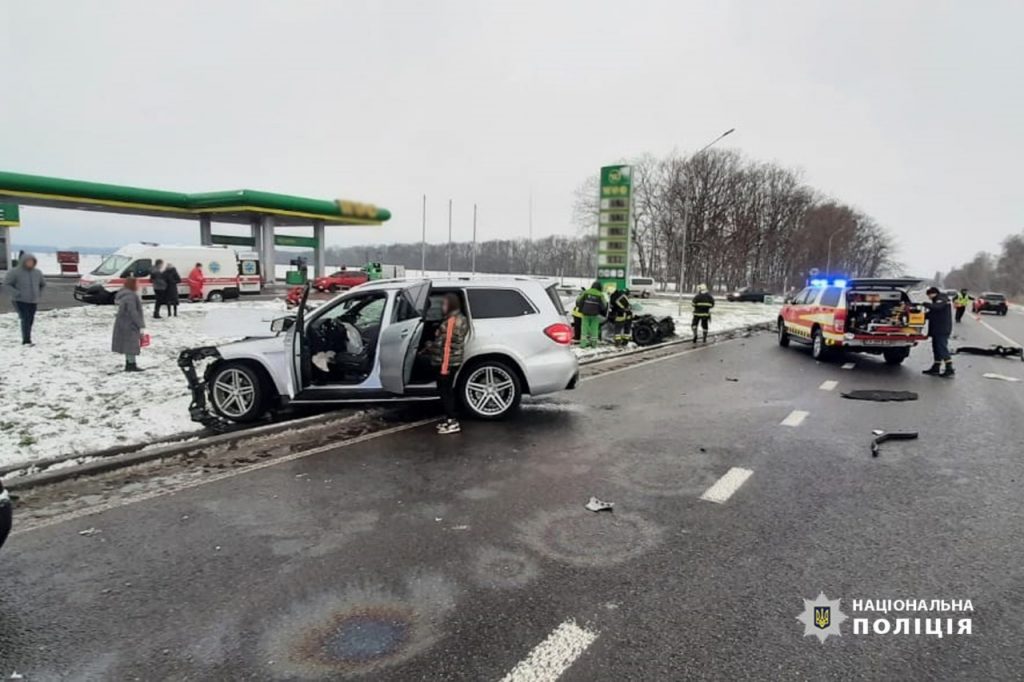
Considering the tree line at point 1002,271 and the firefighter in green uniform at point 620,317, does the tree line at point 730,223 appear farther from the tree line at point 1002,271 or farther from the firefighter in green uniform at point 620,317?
the firefighter in green uniform at point 620,317

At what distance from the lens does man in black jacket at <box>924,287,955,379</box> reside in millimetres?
12031

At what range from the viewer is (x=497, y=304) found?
769cm

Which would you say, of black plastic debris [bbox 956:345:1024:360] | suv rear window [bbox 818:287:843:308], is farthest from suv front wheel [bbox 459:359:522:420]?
black plastic debris [bbox 956:345:1024:360]

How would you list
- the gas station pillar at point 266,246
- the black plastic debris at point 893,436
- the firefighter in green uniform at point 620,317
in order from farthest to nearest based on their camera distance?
1. the gas station pillar at point 266,246
2. the firefighter in green uniform at point 620,317
3. the black plastic debris at point 893,436

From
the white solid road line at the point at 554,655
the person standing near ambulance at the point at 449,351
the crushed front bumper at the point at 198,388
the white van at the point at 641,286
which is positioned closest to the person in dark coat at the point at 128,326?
the crushed front bumper at the point at 198,388

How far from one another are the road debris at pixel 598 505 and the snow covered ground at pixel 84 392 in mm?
4700

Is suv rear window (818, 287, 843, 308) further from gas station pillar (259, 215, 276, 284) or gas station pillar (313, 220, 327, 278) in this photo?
gas station pillar (313, 220, 327, 278)

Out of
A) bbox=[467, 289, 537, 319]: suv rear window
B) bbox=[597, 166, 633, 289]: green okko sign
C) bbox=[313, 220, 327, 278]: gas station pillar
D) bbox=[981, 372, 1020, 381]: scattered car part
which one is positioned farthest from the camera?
bbox=[313, 220, 327, 278]: gas station pillar

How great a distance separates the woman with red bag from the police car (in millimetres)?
22185

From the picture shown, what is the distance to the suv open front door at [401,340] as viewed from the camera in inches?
275

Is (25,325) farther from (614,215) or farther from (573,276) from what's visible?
(573,276)

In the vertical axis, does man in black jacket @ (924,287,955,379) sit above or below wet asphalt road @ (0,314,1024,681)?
above

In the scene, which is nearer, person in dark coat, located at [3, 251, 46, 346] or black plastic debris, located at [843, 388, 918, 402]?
black plastic debris, located at [843, 388, 918, 402]

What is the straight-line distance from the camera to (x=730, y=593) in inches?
134
